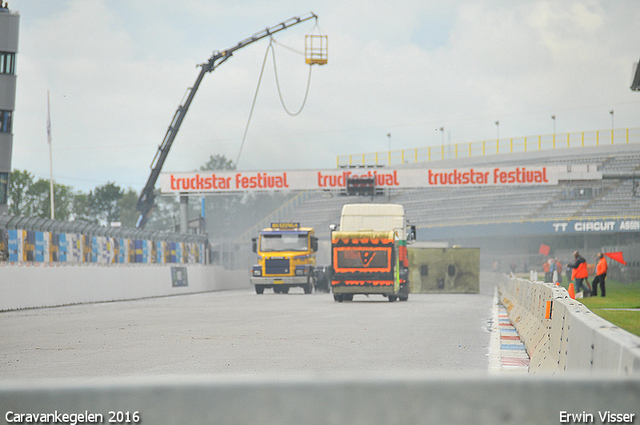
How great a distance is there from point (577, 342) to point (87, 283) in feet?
74.0

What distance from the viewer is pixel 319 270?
41844 millimetres

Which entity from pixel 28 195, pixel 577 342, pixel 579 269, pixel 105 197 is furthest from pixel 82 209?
pixel 577 342

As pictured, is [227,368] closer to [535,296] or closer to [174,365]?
[174,365]

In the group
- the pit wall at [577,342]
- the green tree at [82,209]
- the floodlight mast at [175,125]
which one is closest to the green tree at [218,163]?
the green tree at [82,209]

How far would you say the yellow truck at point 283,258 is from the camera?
3772 cm

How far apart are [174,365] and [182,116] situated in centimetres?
4390

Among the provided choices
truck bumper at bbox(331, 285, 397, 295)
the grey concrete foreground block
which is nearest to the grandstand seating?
truck bumper at bbox(331, 285, 397, 295)

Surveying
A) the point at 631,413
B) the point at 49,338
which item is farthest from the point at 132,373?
the point at 631,413

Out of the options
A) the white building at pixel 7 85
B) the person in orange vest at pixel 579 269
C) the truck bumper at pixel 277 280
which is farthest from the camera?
the white building at pixel 7 85

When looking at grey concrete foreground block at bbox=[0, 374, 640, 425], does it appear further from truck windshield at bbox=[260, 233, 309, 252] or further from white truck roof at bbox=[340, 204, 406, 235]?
truck windshield at bbox=[260, 233, 309, 252]

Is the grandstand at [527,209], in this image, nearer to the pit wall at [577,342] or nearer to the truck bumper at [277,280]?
the truck bumper at [277,280]

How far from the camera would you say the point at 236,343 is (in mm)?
12070

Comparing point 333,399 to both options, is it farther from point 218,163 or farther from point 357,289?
point 218,163

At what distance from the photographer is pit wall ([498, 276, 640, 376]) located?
321 centimetres
